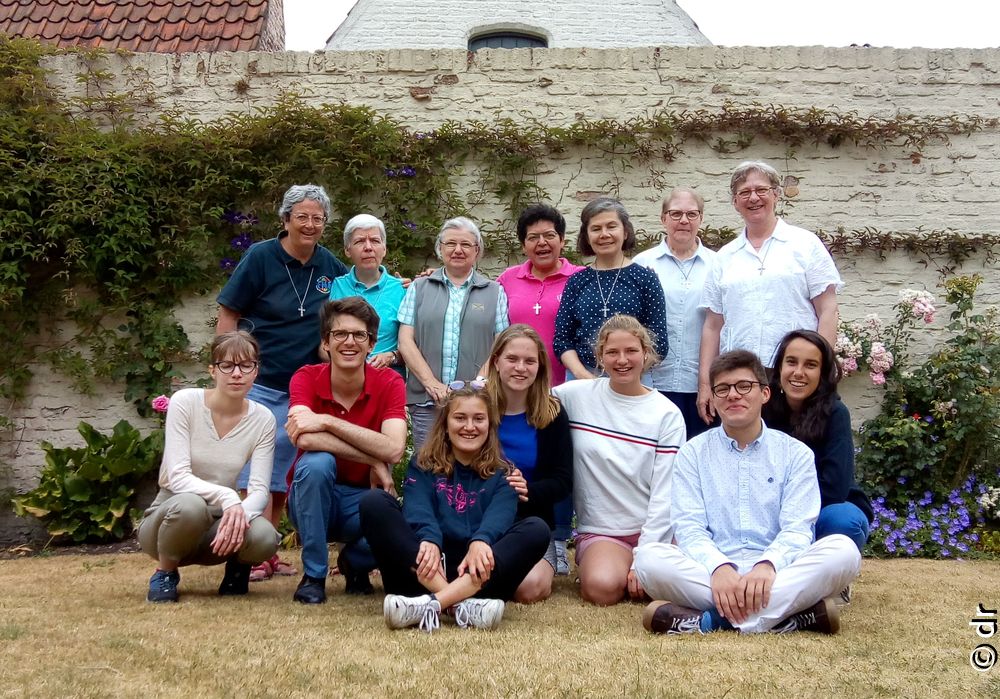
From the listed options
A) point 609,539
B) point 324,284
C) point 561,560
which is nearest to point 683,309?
point 609,539

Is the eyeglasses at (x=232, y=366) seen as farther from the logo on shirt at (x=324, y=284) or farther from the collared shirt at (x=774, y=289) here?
the collared shirt at (x=774, y=289)

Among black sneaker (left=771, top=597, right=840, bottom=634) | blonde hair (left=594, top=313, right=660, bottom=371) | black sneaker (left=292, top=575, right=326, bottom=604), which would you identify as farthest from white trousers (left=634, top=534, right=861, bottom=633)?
black sneaker (left=292, top=575, right=326, bottom=604)

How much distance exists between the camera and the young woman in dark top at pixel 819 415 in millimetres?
3191

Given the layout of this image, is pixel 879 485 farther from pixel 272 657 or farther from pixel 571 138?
pixel 272 657

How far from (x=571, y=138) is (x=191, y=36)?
14.4 ft

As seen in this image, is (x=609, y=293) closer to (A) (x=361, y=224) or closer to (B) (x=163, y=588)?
(A) (x=361, y=224)

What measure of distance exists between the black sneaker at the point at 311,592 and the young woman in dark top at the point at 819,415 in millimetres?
1790

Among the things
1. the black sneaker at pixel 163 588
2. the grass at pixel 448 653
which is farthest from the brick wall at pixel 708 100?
the grass at pixel 448 653

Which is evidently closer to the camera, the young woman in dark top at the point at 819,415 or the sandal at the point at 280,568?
the young woman in dark top at the point at 819,415

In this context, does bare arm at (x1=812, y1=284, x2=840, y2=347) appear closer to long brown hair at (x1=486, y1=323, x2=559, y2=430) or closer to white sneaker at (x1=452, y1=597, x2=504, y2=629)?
long brown hair at (x1=486, y1=323, x2=559, y2=430)

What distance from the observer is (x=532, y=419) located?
3.39 m

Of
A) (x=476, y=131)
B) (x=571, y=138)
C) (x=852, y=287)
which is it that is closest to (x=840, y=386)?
(x=852, y=287)

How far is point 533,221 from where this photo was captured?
160 inches

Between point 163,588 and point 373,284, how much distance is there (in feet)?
5.36
